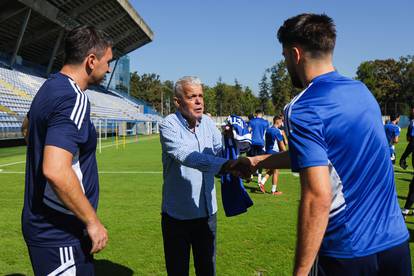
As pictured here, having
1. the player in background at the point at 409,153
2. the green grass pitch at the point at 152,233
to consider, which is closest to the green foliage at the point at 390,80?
the player in background at the point at 409,153

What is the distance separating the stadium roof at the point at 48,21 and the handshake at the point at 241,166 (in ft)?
104

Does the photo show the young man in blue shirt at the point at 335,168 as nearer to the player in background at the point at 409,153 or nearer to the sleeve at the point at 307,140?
the sleeve at the point at 307,140

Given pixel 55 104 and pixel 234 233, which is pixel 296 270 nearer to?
pixel 55 104

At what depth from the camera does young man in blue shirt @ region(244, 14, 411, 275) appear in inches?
70.7

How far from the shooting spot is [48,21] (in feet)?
118

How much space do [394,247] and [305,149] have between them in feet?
2.38

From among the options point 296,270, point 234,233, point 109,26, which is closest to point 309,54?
point 296,270

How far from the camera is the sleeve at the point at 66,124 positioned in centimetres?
211

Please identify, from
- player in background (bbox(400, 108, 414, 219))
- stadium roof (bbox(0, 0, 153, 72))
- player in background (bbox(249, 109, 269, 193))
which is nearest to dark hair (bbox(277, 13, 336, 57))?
player in background (bbox(400, 108, 414, 219))

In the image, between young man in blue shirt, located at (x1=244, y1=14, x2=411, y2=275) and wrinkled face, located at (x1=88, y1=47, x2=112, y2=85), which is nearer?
young man in blue shirt, located at (x1=244, y1=14, x2=411, y2=275)

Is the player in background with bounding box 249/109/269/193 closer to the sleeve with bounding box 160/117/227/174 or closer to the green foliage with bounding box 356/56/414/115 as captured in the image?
the sleeve with bounding box 160/117/227/174

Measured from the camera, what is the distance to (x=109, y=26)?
43.4 m

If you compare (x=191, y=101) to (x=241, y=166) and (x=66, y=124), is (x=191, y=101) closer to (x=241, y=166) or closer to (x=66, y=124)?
(x=241, y=166)

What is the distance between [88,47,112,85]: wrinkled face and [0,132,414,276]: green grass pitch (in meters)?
2.92
